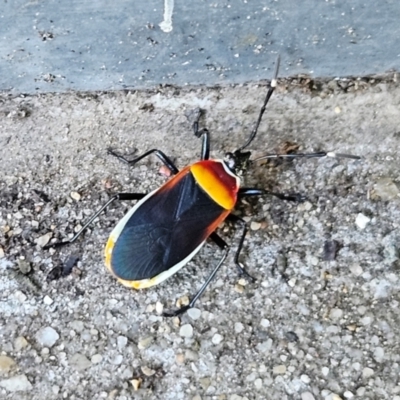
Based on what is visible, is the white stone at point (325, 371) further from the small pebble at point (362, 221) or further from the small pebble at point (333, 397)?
the small pebble at point (362, 221)

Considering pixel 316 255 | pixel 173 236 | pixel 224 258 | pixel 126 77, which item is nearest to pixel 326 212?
pixel 316 255

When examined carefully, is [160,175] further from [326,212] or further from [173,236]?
[326,212]

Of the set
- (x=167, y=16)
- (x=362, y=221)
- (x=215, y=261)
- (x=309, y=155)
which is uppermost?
(x=167, y=16)

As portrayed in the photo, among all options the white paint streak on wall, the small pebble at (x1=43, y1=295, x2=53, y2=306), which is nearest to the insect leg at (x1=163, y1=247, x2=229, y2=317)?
the small pebble at (x1=43, y1=295, x2=53, y2=306)

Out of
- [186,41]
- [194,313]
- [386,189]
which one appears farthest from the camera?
[386,189]

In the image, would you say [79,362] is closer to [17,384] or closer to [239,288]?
[17,384]

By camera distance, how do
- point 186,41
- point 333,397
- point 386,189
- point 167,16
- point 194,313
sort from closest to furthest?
point 167,16
point 186,41
point 333,397
point 194,313
point 386,189

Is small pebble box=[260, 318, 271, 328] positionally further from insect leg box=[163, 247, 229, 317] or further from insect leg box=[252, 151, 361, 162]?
insect leg box=[252, 151, 361, 162]

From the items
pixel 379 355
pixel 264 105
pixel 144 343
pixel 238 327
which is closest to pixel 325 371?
pixel 379 355
